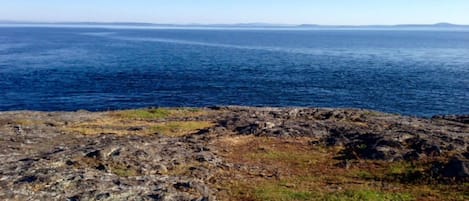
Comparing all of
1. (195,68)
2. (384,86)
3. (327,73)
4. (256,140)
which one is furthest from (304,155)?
(195,68)

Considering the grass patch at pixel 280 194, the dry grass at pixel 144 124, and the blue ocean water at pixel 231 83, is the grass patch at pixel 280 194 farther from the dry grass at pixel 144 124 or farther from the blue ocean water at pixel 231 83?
the blue ocean water at pixel 231 83

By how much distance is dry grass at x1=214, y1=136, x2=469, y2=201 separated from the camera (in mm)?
29391

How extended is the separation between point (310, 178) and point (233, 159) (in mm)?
7250

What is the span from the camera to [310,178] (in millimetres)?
33406

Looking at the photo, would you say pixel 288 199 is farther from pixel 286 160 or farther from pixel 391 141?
pixel 391 141

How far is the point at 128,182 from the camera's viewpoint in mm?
30234

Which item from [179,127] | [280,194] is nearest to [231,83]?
[179,127]

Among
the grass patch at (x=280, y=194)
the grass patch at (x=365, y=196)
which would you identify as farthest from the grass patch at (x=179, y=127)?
the grass patch at (x=365, y=196)

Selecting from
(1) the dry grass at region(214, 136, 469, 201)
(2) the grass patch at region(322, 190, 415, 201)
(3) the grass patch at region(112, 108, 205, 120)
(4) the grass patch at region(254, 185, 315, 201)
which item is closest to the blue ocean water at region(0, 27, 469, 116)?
(3) the grass patch at region(112, 108, 205, 120)

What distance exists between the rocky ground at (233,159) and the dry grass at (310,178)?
7 centimetres

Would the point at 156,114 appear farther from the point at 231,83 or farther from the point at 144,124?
the point at 231,83

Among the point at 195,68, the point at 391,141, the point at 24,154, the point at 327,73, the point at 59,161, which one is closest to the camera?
the point at 59,161

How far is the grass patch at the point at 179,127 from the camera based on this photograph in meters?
50.1

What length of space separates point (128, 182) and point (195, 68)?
376 feet
